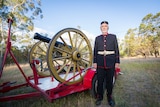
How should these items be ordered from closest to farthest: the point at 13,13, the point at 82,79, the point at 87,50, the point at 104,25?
the point at 104,25, the point at 82,79, the point at 87,50, the point at 13,13

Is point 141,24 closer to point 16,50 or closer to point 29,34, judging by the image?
point 29,34

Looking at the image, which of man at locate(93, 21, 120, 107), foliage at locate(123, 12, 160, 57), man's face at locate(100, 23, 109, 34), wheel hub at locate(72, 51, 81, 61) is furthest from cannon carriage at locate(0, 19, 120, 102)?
foliage at locate(123, 12, 160, 57)

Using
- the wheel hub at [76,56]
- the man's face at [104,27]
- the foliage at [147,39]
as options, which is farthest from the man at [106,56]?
the foliage at [147,39]

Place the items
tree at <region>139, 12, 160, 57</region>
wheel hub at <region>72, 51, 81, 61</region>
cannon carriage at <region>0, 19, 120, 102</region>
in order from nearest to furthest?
cannon carriage at <region>0, 19, 120, 102</region> → wheel hub at <region>72, 51, 81, 61</region> → tree at <region>139, 12, 160, 57</region>

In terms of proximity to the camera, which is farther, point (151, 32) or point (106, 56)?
point (151, 32)

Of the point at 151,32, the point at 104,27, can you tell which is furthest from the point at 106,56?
the point at 151,32

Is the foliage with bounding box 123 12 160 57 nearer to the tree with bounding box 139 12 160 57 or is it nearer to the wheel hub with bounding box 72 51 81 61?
the tree with bounding box 139 12 160 57

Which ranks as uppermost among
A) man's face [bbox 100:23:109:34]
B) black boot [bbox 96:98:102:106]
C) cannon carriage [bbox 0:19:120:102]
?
man's face [bbox 100:23:109:34]

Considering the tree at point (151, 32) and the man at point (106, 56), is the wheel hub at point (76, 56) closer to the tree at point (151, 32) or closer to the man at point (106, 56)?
the man at point (106, 56)

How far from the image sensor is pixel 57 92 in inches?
119

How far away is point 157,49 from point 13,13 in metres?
28.5

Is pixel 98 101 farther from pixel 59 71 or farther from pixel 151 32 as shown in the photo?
pixel 151 32

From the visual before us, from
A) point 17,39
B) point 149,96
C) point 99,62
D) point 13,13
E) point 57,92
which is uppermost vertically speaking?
point 13,13

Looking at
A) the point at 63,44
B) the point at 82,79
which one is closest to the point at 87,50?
the point at 63,44
